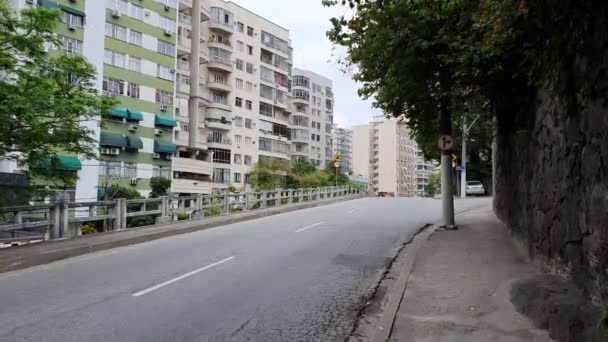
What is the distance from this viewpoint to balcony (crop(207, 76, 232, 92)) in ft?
220

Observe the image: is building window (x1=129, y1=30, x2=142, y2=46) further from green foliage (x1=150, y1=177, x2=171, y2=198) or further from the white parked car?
the white parked car

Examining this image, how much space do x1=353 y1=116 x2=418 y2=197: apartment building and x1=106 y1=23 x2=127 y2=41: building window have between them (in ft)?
364

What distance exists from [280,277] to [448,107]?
28.5 feet

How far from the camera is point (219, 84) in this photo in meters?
67.9

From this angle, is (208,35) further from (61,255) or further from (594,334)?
(594,334)

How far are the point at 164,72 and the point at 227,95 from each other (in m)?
18.7

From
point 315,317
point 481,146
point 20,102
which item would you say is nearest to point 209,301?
point 315,317

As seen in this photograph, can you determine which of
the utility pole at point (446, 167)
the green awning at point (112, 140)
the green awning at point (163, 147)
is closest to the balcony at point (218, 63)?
the green awning at point (163, 147)

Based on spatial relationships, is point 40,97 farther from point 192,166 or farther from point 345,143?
point 345,143

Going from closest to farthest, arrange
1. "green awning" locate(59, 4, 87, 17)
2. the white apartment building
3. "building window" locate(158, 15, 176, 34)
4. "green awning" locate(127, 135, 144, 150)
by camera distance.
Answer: "green awning" locate(59, 4, 87, 17), "green awning" locate(127, 135, 144, 150), "building window" locate(158, 15, 176, 34), the white apartment building

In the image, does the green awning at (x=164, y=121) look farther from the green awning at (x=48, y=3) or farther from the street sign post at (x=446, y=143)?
the street sign post at (x=446, y=143)

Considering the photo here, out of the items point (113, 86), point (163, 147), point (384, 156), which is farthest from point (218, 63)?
point (384, 156)

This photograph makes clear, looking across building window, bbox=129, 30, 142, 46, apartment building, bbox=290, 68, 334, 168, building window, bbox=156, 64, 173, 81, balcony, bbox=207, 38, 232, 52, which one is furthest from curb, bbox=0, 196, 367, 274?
apartment building, bbox=290, 68, 334, 168

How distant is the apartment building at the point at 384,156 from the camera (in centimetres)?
15550
